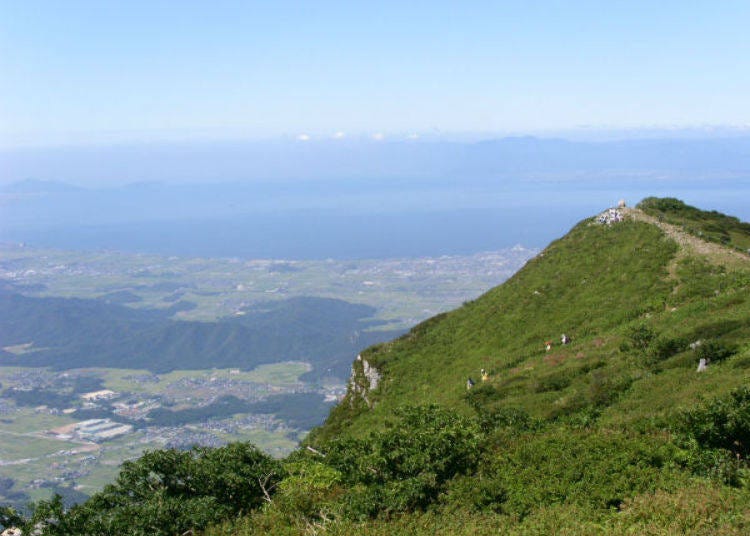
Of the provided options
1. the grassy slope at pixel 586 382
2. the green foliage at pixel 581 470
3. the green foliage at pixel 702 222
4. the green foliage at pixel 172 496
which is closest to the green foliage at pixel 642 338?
the grassy slope at pixel 586 382

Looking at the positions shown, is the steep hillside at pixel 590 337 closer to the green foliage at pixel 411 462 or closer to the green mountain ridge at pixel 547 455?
the green mountain ridge at pixel 547 455

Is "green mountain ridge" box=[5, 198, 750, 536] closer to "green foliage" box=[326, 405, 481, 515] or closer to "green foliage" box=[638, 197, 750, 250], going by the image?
"green foliage" box=[326, 405, 481, 515]

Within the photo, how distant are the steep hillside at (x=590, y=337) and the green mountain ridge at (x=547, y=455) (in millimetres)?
138

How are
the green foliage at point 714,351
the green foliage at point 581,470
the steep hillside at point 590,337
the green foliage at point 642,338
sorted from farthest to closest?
the green foliage at point 642,338, the steep hillside at point 590,337, the green foliage at point 714,351, the green foliage at point 581,470

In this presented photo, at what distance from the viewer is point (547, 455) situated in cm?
1809

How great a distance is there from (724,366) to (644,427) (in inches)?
217

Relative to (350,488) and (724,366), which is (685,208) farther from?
(350,488)

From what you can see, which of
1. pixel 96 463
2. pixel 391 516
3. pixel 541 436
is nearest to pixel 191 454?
pixel 391 516

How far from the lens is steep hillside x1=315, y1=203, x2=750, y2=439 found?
2406cm

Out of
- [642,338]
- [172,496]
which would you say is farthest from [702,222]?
[172,496]

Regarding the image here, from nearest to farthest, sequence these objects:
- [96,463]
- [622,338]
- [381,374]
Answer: [622,338] < [381,374] < [96,463]

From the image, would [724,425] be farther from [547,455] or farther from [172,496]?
[172,496]

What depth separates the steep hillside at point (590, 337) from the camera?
24.1 meters

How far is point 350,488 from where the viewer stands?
19.1 m
